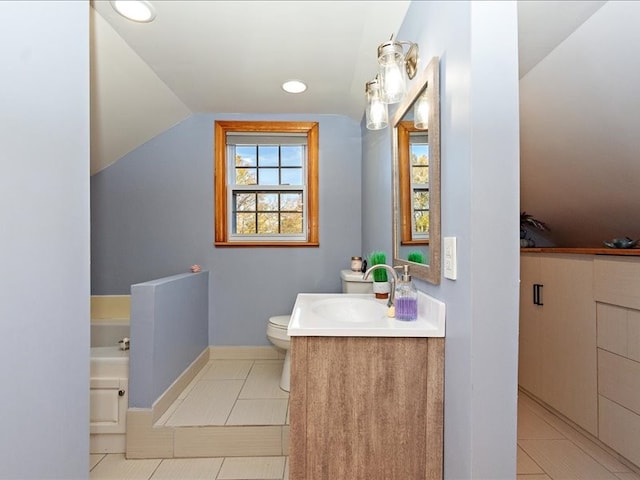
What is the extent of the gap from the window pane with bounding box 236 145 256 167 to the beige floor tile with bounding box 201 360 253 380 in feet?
5.74

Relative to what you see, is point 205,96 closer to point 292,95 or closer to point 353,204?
point 292,95

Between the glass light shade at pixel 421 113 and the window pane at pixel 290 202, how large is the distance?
1.72m

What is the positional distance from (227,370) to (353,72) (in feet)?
7.92

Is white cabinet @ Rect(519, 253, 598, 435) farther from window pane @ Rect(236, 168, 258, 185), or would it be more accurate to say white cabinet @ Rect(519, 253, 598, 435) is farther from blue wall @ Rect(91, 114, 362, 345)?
window pane @ Rect(236, 168, 258, 185)

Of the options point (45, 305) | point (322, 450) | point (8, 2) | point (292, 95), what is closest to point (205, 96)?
point (292, 95)

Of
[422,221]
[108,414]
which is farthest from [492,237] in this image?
[108,414]

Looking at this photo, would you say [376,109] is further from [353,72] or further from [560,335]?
[560,335]

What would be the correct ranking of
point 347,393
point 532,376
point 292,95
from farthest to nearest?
1. point 292,95
2. point 532,376
3. point 347,393

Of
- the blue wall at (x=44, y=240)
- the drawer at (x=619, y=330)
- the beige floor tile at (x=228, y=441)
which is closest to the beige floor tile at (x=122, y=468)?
the beige floor tile at (x=228, y=441)

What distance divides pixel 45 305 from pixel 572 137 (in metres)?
2.56

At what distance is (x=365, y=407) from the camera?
3.86 feet

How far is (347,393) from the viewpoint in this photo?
1.18 meters

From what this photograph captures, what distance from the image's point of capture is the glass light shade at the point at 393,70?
131cm

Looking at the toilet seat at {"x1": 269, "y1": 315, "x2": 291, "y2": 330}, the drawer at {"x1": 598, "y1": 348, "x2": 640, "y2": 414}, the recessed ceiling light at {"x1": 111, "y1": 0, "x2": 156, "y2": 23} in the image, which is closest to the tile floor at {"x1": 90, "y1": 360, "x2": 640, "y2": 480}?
the drawer at {"x1": 598, "y1": 348, "x2": 640, "y2": 414}
